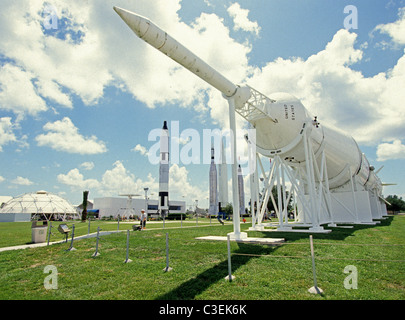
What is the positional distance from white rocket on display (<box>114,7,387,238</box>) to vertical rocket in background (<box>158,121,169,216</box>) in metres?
37.4

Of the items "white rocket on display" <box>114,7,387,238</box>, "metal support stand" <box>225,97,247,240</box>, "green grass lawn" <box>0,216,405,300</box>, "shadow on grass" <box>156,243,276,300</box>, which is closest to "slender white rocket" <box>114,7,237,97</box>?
"white rocket on display" <box>114,7,387,238</box>

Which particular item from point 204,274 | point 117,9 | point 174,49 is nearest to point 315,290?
point 204,274

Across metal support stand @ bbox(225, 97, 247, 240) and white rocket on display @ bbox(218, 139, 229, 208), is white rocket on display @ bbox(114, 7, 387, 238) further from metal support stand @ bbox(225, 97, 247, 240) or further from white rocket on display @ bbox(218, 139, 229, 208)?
white rocket on display @ bbox(218, 139, 229, 208)

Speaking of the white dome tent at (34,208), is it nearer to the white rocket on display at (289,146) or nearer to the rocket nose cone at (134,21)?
the white rocket on display at (289,146)

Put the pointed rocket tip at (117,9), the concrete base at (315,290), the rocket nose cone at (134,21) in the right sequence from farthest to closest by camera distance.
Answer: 1. the rocket nose cone at (134,21)
2. the pointed rocket tip at (117,9)
3. the concrete base at (315,290)

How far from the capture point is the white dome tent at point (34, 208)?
203 feet

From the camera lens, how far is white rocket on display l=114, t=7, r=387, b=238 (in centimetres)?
1070

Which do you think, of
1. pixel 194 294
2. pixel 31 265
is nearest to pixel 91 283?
pixel 194 294

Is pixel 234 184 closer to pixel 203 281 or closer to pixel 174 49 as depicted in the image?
pixel 203 281

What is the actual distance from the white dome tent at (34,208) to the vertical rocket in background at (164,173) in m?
29.2

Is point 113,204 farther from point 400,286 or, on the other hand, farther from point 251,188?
point 400,286

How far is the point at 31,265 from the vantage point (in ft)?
28.5

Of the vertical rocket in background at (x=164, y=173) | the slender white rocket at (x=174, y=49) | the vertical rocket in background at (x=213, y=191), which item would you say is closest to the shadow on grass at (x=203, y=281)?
the slender white rocket at (x=174, y=49)

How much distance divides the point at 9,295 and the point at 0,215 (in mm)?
75914
